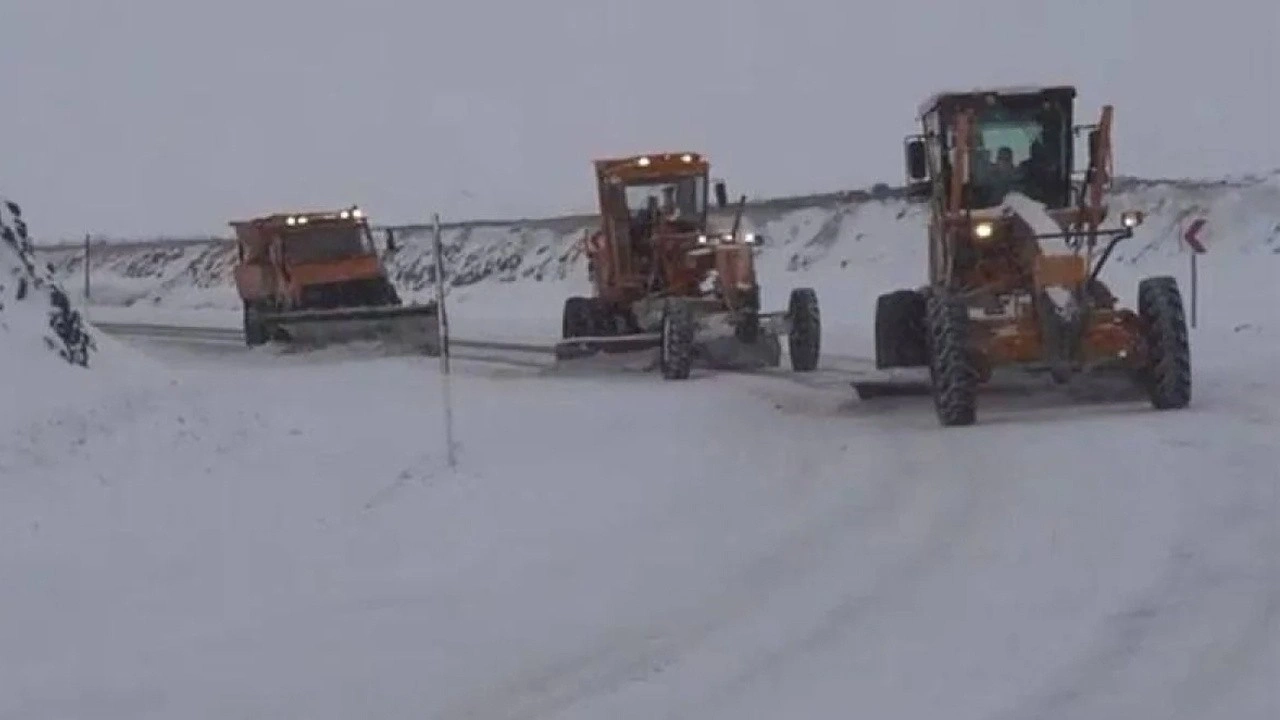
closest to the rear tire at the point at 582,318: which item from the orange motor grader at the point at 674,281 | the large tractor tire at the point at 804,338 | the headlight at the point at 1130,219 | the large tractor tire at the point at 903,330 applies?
the orange motor grader at the point at 674,281

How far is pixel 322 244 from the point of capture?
31.0 meters


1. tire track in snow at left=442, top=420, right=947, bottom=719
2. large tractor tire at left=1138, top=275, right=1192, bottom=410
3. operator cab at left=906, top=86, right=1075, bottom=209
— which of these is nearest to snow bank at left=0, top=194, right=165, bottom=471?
tire track in snow at left=442, top=420, right=947, bottom=719

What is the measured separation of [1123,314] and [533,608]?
25.9 ft

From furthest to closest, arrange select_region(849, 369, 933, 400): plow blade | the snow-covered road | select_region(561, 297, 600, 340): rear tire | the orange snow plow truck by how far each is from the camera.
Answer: the orange snow plow truck → select_region(561, 297, 600, 340): rear tire → select_region(849, 369, 933, 400): plow blade → the snow-covered road

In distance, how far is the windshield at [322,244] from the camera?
3084 cm

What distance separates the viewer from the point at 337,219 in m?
31.3

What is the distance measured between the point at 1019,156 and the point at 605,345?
7.34 meters

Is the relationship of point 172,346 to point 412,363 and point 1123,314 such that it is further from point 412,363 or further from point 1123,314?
point 1123,314

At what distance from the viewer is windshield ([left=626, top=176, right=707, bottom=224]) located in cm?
2514

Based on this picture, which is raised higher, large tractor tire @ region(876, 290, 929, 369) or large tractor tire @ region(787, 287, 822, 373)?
large tractor tire @ region(876, 290, 929, 369)

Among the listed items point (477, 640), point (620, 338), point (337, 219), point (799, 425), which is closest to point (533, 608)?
point (477, 640)

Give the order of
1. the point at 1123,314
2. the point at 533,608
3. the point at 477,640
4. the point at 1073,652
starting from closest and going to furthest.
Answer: the point at 1073,652 → the point at 477,640 → the point at 533,608 → the point at 1123,314

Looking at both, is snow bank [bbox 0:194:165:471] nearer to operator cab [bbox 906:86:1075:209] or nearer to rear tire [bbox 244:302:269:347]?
operator cab [bbox 906:86:1075:209]

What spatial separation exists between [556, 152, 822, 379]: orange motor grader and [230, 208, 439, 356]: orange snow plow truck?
4413mm
